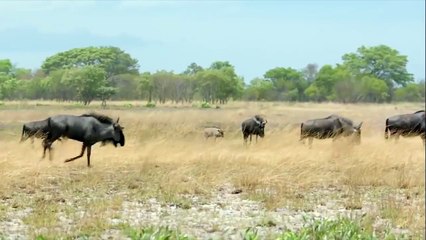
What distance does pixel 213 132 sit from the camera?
2139cm

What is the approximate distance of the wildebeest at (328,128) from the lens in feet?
68.2

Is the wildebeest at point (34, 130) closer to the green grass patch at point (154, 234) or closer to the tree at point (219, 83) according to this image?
the tree at point (219, 83)

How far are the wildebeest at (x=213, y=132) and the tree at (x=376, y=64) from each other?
9.16 meters

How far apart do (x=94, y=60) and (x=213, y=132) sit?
16.2ft

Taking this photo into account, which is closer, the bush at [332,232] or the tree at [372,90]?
the bush at [332,232]

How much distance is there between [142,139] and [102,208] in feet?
28.2

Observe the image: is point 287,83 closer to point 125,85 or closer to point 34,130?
point 125,85

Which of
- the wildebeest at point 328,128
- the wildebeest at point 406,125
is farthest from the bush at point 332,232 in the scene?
the wildebeest at point 406,125

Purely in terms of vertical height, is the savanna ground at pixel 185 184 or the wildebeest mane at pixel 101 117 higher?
the wildebeest mane at pixel 101 117

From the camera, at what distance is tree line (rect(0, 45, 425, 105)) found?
17.1 metres

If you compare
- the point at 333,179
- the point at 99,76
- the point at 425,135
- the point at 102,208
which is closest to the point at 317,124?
the point at 425,135

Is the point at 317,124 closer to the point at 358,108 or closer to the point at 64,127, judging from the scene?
the point at 358,108

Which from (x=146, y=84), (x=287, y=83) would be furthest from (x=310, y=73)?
(x=146, y=84)

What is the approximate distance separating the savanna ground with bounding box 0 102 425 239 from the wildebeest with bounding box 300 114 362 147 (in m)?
0.74
